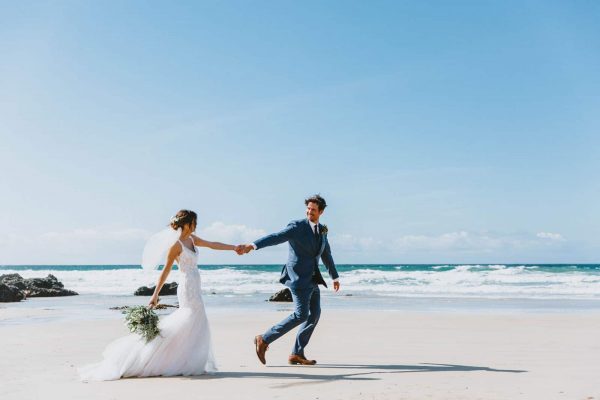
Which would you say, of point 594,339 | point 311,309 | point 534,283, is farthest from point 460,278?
point 311,309

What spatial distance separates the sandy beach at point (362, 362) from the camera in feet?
20.9

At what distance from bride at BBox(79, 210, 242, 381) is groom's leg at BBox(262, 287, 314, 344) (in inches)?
34.4

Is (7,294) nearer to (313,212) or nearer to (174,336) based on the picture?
(174,336)

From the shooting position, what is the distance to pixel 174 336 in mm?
7203

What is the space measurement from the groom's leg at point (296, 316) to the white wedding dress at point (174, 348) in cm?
87

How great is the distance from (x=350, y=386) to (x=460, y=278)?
43.1 metres

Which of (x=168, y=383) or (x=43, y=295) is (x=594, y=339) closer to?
(x=168, y=383)

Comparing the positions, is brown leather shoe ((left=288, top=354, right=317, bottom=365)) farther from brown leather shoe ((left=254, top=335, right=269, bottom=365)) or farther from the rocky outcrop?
the rocky outcrop

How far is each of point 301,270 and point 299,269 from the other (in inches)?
1.1

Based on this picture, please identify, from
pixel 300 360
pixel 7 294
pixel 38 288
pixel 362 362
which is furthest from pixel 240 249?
pixel 38 288

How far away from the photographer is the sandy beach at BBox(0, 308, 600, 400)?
6.36 metres

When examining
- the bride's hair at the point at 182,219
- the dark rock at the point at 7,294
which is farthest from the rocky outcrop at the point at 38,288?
the bride's hair at the point at 182,219

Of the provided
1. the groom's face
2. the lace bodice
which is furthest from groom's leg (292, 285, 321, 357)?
the lace bodice

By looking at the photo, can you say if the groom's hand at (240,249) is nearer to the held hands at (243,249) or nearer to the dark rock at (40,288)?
the held hands at (243,249)
